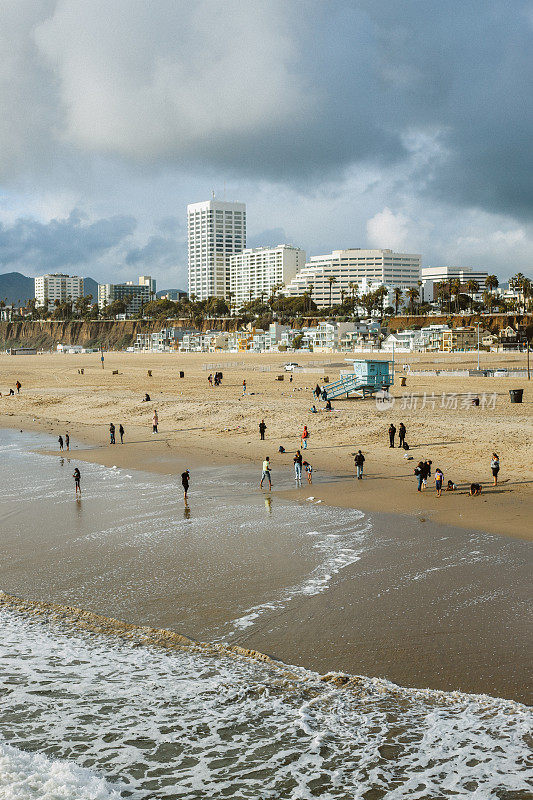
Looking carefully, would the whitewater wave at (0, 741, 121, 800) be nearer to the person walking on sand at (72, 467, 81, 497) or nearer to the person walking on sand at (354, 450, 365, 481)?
the person walking on sand at (72, 467, 81, 497)

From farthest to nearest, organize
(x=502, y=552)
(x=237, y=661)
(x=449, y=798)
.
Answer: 1. (x=502, y=552)
2. (x=237, y=661)
3. (x=449, y=798)

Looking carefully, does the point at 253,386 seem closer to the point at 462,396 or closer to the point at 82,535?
the point at 462,396

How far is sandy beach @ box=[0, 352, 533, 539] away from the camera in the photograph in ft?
63.0

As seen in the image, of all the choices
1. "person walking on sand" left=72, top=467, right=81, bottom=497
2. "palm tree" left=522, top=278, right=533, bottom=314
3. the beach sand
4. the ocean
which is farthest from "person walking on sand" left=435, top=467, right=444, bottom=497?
"palm tree" left=522, top=278, right=533, bottom=314

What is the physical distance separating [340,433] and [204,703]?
2235 cm

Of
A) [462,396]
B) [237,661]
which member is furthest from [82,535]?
[462,396]

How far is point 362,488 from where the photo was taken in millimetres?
20672

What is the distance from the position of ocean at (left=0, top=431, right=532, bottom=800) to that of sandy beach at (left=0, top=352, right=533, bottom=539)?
5.17 meters

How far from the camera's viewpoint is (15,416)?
43.1 m

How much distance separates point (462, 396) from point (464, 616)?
34371 mm

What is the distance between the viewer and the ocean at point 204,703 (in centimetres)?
720

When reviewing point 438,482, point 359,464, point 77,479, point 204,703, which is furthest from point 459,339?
point 204,703

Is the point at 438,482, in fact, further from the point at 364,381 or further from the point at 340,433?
the point at 364,381

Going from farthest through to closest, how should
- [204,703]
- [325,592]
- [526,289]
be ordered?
[526,289]
[325,592]
[204,703]
